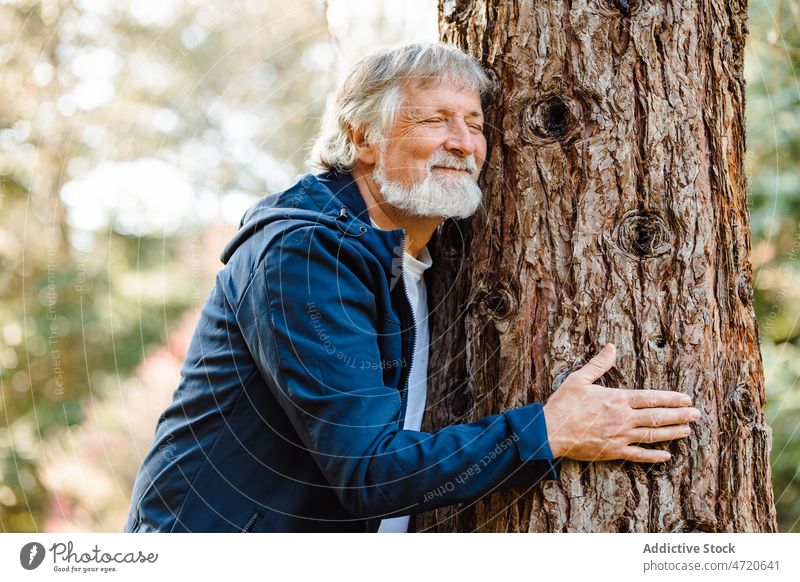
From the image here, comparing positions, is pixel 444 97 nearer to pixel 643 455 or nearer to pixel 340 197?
pixel 340 197

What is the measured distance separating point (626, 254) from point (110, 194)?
174 inches

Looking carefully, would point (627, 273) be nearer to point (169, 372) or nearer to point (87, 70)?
point (169, 372)

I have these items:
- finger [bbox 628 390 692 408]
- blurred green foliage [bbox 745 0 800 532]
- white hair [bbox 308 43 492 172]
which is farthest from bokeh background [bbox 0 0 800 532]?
finger [bbox 628 390 692 408]

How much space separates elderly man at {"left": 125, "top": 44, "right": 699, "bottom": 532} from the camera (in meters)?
1.38

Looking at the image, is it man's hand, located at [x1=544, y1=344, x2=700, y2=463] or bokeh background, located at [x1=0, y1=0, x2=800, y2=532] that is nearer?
man's hand, located at [x1=544, y1=344, x2=700, y2=463]

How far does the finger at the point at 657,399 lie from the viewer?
149 cm

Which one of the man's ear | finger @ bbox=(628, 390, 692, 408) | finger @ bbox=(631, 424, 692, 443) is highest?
the man's ear

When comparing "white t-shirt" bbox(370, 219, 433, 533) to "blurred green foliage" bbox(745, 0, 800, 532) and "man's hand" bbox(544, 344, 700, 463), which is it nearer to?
"man's hand" bbox(544, 344, 700, 463)

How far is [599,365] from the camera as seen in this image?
1.50m

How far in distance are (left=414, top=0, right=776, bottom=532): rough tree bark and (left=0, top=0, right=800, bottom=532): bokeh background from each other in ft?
8.92

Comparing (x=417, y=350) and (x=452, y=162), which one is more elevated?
(x=452, y=162)

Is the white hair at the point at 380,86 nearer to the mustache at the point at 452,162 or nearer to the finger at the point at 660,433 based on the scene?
the mustache at the point at 452,162

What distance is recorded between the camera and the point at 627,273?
154cm

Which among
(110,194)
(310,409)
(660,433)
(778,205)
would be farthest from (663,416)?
(110,194)
